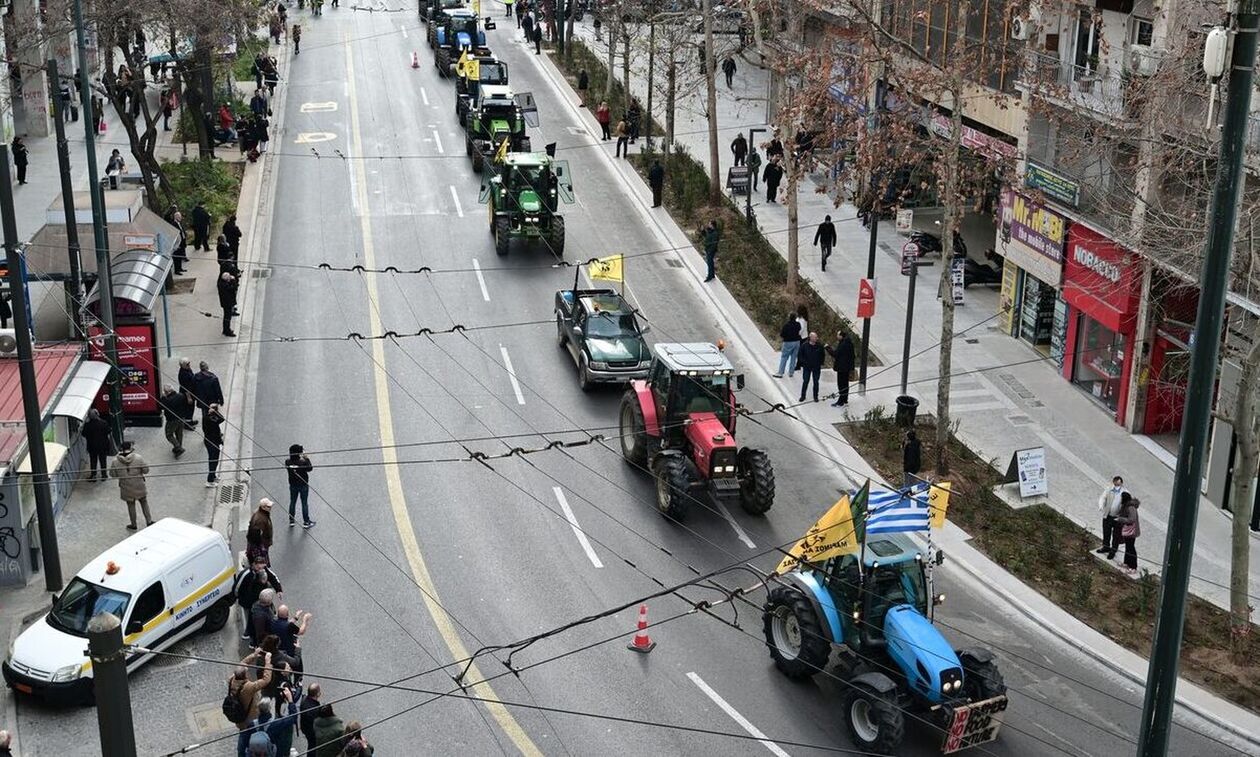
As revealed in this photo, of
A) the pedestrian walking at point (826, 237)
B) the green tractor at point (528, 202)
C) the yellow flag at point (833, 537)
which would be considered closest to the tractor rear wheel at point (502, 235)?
the green tractor at point (528, 202)

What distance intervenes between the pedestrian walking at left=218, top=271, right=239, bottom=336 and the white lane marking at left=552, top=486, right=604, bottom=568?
10794mm

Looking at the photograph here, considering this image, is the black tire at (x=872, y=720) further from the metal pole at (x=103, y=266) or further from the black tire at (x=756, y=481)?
the metal pole at (x=103, y=266)

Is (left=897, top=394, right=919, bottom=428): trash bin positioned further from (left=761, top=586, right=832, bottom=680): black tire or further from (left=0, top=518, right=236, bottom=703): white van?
(left=0, top=518, right=236, bottom=703): white van

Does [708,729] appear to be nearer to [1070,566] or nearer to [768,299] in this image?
[1070,566]

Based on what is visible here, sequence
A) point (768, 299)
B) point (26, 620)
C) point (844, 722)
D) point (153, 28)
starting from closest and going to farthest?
point (844, 722) → point (26, 620) → point (768, 299) → point (153, 28)

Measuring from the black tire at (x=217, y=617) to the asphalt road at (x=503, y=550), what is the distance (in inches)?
9.2

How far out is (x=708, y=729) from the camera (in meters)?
19.3

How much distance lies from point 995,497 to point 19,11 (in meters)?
36.0

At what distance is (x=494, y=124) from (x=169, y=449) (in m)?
23.9

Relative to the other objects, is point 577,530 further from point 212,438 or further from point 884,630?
point 884,630

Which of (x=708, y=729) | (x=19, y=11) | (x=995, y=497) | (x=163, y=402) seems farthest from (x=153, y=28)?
(x=708, y=729)

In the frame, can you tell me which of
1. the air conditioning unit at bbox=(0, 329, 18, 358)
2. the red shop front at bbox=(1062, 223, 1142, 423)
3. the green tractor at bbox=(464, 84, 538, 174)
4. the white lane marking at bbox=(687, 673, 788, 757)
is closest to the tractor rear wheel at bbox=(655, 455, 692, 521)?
the white lane marking at bbox=(687, 673, 788, 757)

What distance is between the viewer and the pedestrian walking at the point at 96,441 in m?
26.5

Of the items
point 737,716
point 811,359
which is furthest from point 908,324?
point 737,716
